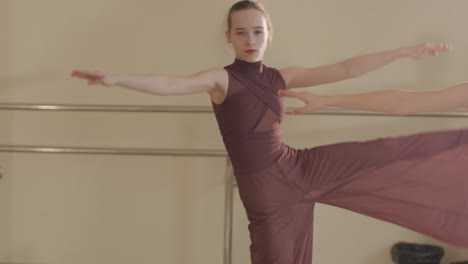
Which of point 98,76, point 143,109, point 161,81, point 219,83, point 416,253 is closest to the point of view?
point 98,76

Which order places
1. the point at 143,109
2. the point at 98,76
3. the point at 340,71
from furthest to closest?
the point at 143,109 → the point at 340,71 → the point at 98,76

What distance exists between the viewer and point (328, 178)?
1.44 m

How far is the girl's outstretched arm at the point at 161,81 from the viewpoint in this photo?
1213 millimetres

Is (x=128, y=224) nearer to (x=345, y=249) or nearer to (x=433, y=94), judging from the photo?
(x=345, y=249)

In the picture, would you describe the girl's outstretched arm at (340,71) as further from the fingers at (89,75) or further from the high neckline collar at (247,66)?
the fingers at (89,75)

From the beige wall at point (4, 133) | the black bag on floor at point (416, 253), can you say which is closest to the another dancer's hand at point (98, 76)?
the beige wall at point (4, 133)

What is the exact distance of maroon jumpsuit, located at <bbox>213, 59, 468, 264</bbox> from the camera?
1.40 meters

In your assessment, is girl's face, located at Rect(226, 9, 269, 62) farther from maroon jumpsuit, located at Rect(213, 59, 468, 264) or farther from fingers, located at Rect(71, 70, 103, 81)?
fingers, located at Rect(71, 70, 103, 81)

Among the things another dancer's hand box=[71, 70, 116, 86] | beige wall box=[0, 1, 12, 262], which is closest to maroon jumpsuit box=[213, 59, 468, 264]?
another dancer's hand box=[71, 70, 116, 86]

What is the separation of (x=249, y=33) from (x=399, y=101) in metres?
0.44

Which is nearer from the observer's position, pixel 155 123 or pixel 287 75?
pixel 287 75

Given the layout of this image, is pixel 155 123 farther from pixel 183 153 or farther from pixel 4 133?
pixel 4 133

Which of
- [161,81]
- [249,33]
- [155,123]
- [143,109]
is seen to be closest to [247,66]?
[249,33]

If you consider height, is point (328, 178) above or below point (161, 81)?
below
